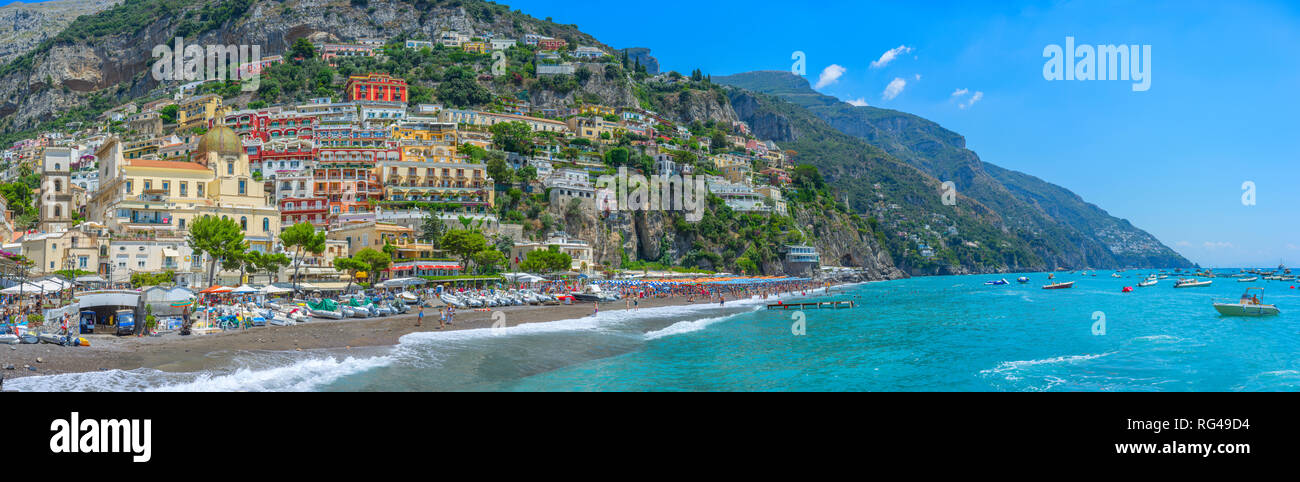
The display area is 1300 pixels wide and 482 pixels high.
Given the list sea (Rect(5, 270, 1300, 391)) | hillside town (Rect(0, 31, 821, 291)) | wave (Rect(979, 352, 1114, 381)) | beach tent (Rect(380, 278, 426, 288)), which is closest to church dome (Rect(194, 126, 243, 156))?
hillside town (Rect(0, 31, 821, 291))

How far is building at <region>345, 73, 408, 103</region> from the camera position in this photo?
97.2 m

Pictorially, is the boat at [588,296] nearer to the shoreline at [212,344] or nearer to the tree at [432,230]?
the shoreline at [212,344]

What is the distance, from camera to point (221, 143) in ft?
185

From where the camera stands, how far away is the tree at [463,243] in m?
54.6

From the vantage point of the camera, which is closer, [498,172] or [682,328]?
[682,328]

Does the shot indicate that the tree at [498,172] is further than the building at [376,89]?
No

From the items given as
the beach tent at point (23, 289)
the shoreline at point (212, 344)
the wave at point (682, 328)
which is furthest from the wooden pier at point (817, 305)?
the beach tent at point (23, 289)

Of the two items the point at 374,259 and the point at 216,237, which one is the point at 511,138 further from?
the point at 216,237

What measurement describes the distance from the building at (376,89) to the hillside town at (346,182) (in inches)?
9.2

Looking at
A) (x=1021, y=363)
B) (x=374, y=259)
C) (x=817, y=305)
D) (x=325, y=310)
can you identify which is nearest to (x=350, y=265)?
(x=374, y=259)

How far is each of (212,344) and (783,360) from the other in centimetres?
1882

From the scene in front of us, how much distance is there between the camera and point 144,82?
123 m
